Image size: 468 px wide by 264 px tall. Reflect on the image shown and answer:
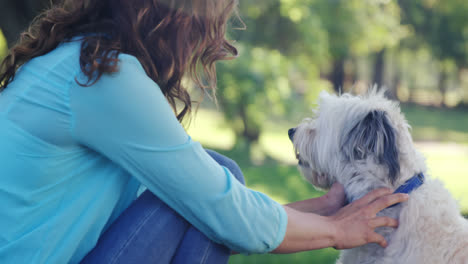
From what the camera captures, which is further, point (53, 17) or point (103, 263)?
point (53, 17)

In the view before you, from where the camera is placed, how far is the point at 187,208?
1.63m

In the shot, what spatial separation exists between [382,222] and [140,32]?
1298 millimetres

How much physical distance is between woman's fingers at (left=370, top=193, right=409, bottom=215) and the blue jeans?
676mm

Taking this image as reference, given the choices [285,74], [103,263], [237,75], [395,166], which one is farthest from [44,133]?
[285,74]

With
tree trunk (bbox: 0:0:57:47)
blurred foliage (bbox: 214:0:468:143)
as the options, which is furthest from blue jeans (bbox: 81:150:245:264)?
blurred foliage (bbox: 214:0:468:143)

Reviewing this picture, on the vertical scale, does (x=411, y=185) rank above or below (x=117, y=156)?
below

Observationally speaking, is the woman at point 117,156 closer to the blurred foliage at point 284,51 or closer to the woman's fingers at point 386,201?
the woman's fingers at point 386,201

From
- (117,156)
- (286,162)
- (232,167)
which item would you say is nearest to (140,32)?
(117,156)

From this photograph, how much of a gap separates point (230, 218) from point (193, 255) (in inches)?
9.6

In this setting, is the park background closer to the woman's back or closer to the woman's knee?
the woman's knee

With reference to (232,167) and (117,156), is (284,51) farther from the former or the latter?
(117,156)

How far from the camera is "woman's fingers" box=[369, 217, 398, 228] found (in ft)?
6.34

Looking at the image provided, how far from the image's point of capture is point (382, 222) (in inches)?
77.2

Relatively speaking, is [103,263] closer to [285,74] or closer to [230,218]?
[230,218]
